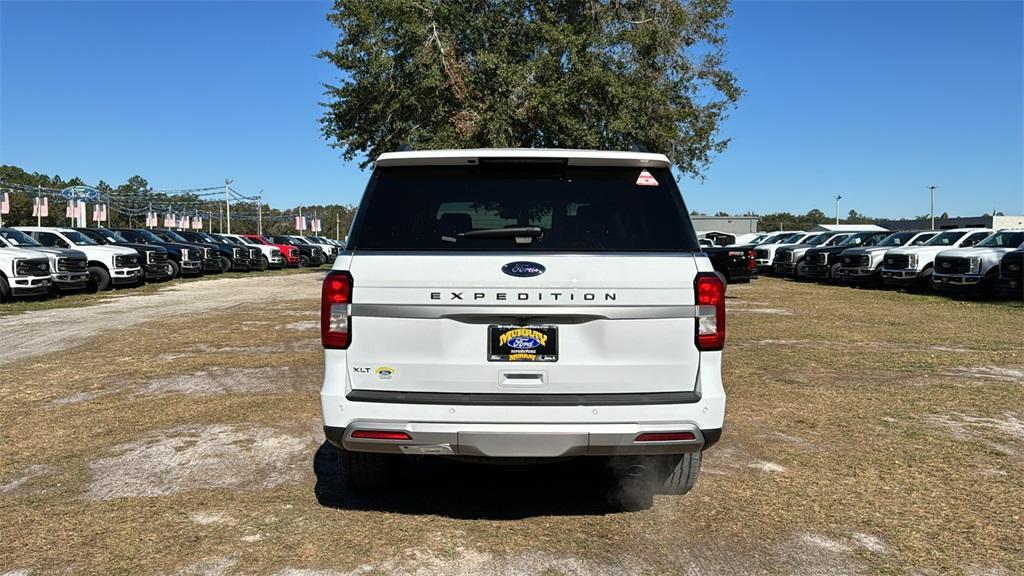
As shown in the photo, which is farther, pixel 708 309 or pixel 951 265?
pixel 951 265

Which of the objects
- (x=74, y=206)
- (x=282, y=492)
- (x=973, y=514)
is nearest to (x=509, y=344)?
(x=282, y=492)

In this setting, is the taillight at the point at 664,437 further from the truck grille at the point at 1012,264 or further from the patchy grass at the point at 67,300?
the truck grille at the point at 1012,264

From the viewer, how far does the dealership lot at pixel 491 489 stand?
379cm

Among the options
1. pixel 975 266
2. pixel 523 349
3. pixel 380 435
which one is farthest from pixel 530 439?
pixel 975 266

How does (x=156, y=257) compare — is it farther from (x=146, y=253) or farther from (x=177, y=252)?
(x=177, y=252)

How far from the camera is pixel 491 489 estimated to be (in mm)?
4848

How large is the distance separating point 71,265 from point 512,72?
1286cm

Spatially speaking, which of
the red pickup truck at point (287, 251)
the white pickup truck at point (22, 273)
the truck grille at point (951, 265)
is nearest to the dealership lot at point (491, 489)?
the white pickup truck at point (22, 273)

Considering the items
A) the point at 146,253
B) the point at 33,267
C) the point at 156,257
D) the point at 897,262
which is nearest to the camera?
the point at 33,267

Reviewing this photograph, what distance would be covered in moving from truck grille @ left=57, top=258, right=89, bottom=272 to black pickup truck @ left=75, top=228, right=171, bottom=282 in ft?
14.5

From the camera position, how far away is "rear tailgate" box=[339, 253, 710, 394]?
3766 millimetres

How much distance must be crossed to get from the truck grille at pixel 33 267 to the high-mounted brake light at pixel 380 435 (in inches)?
662

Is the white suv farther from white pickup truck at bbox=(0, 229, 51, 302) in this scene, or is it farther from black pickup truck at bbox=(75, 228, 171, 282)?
white pickup truck at bbox=(0, 229, 51, 302)

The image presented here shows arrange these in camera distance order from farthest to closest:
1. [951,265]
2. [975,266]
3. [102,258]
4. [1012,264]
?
[102,258] < [951,265] < [975,266] < [1012,264]
